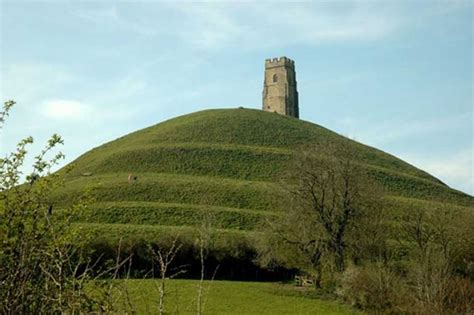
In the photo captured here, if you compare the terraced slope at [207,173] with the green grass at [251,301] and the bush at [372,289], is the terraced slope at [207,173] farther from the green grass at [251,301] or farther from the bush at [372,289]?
the bush at [372,289]

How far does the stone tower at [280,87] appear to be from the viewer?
112125mm

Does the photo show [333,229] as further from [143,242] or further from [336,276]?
[143,242]

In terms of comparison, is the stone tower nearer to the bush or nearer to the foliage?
the bush

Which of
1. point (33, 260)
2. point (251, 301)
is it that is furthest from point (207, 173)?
point (33, 260)

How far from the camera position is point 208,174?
8256 centimetres


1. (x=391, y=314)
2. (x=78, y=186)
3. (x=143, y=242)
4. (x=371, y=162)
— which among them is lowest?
(x=391, y=314)

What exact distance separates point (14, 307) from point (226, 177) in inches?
3023

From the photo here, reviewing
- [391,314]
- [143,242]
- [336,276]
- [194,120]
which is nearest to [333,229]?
[336,276]

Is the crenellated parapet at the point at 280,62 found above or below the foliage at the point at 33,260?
above

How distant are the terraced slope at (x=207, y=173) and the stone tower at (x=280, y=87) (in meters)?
5.38

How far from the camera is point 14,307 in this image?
204 inches

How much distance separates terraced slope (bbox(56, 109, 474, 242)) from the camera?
6581 centimetres

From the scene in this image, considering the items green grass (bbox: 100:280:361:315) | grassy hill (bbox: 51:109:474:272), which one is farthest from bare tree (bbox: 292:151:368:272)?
green grass (bbox: 100:280:361:315)

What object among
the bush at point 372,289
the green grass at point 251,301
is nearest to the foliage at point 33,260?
the green grass at point 251,301
